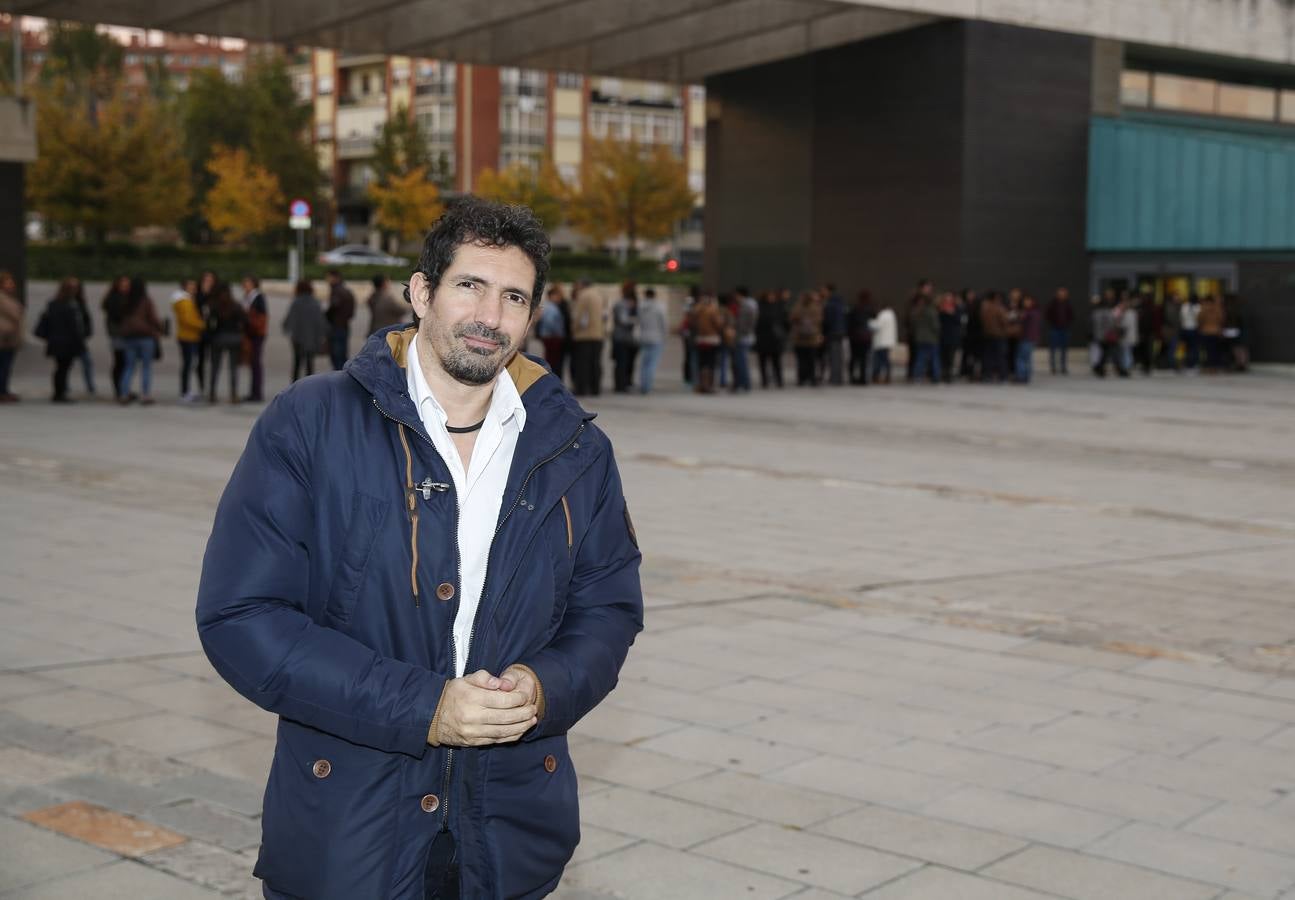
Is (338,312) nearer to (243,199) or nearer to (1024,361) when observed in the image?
(1024,361)

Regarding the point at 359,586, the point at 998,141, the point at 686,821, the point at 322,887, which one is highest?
the point at 998,141

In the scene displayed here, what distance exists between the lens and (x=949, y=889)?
4.44 meters

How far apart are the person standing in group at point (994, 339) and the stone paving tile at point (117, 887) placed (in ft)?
72.6

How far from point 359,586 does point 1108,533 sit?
910 centimetres

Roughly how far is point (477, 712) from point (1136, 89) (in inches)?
1273

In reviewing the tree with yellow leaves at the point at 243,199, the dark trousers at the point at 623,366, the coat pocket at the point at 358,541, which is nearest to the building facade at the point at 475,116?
the tree with yellow leaves at the point at 243,199

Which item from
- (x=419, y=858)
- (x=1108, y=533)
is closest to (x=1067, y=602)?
(x=1108, y=533)

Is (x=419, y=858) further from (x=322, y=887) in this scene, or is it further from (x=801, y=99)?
(x=801, y=99)

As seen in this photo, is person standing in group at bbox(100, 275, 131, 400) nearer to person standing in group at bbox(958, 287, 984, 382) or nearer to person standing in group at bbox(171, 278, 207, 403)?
person standing in group at bbox(171, 278, 207, 403)

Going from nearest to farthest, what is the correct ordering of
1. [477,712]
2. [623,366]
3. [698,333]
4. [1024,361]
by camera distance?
[477,712] → [623,366] → [698,333] → [1024,361]

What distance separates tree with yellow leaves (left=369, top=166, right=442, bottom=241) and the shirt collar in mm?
67150

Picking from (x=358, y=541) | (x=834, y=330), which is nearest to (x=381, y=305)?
(x=834, y=330)

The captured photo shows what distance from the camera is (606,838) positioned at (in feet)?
15.8

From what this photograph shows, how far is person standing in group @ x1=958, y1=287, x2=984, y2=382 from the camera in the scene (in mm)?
25750
